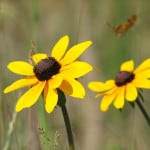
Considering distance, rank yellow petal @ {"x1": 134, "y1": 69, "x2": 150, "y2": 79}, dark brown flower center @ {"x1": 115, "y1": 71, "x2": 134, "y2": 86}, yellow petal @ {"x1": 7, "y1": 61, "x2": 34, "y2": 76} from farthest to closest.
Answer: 1. dark brown flower center @ {"x1": 115, "y1": 71, "x2": 134, "y2": 86}
2. yellow petal @ {"x1": 134, "y1": 69, "x2": 150, "y2": 79}
3. yellow petal @ {"x1": 7, "y1": 61, "x2": 34, "y2": 76}

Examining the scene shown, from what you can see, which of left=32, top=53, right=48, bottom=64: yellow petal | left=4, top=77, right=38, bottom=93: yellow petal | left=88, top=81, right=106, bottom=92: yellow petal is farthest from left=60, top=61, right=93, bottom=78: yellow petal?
left=88, top=81, right=106, bottom=92: yellow petal

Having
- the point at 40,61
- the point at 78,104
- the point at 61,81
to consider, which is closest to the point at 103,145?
the point at 78,104

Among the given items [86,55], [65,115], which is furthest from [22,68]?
[86,55]

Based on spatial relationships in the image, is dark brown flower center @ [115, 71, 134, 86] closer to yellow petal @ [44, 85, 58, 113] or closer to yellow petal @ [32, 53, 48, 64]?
yellow petal @ [32, 53, 48, 64]

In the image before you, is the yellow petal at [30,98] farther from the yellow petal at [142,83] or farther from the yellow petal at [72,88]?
the yellow petal at [142,83]

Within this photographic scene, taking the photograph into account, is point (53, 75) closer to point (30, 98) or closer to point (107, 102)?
point (30, 98)

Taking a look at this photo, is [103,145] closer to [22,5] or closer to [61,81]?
[61,81]

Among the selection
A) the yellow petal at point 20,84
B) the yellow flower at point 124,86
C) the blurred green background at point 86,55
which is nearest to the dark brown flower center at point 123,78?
the yellow flower at point 124,86
